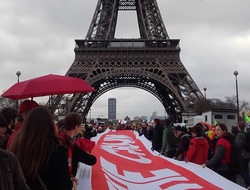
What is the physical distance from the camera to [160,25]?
50.3m

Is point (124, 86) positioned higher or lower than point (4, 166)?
higher

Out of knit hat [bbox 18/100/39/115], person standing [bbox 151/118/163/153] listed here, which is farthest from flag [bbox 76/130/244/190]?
person standing [bbox 151/118/163/153]

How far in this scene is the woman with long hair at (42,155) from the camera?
309 centimetres

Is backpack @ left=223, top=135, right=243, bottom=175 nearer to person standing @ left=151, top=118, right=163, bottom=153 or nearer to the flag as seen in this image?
the flag

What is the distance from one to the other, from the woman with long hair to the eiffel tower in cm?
3857

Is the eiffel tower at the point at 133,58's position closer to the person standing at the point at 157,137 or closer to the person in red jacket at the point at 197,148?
the person standing at the point at 157,137

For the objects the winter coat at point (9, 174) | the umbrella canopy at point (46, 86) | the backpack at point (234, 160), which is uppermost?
the umbrella canopy at point (46, 86)

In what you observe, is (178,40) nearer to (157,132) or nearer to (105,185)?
(157,132)

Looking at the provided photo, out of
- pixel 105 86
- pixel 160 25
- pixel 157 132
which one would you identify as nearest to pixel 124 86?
pixel 105 86

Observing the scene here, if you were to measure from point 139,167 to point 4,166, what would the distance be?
19.1 feet

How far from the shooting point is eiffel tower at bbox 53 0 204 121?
Answer: 44.4 m

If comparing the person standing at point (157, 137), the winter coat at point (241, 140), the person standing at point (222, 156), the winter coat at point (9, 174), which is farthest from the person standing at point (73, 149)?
the person standing at point (157, 137)

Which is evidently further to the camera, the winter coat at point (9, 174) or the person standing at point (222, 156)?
the person standing at point (222, 156)

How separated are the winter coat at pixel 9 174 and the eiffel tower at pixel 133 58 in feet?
129
